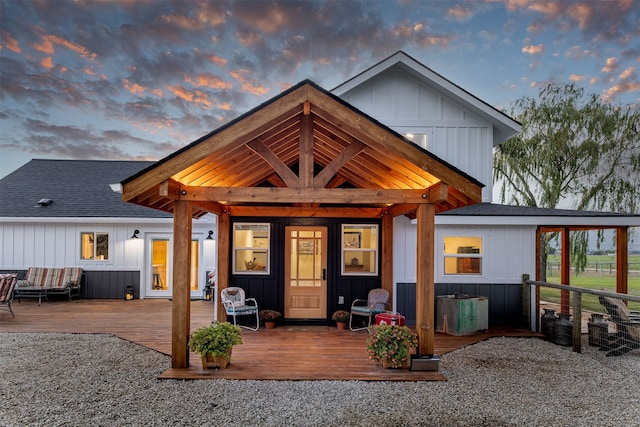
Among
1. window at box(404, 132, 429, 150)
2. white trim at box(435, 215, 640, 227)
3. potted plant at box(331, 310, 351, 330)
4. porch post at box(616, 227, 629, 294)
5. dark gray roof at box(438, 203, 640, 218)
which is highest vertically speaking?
window at box(404, 132, 429, 150)

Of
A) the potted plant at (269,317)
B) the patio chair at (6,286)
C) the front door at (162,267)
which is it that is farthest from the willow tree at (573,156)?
the patio chair at (6,286)

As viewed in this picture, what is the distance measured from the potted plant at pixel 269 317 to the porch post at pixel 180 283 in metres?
2.66

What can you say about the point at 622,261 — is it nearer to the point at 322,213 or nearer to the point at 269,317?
the point at 322,213

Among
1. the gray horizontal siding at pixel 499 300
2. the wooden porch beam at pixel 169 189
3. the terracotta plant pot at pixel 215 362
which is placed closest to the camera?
the wooden porch beam at pixel 169 189

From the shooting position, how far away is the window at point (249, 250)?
7.89 m

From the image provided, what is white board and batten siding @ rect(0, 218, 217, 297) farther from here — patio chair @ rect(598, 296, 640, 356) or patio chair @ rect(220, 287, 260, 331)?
patio chair @ rect(598, 296, 640, 356)

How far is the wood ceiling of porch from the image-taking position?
4.50 m

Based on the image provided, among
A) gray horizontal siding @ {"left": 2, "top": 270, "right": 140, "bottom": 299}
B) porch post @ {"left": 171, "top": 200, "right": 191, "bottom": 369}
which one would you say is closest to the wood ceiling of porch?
porch post @ {"left": 171, "top": 200, "right": 191, "bottom": 369}

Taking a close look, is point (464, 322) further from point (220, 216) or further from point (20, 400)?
point (20, 400)

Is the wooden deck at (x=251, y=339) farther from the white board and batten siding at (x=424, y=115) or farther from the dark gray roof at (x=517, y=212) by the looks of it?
the white board and batten siding at (x=424, y=115)

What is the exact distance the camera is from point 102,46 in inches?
372

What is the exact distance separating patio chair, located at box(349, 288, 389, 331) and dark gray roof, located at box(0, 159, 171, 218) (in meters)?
6.50

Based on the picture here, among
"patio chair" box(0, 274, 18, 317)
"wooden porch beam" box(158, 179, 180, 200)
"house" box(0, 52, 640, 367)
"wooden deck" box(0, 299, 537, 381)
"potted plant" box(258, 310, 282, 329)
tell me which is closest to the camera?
"wooden porch beam" box(158, 179, 180, 200)

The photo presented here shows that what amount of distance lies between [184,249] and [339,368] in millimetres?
2496
